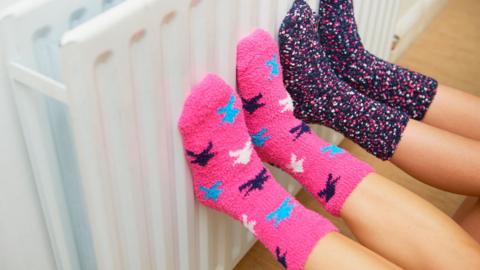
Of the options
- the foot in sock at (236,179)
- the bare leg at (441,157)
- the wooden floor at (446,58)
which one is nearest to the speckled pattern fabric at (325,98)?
the bare leg at (441,157)

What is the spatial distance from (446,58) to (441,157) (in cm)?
88

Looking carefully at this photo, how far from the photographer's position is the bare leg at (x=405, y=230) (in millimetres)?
666

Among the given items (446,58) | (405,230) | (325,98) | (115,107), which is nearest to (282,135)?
(325,98)

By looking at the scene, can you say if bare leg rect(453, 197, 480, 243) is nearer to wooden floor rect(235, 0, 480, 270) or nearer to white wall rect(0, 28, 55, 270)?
wooden floor rect(235, 0, 480, 270)

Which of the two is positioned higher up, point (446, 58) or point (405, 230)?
point (405, 230)

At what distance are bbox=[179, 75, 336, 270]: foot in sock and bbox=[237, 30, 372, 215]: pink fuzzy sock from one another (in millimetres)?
54

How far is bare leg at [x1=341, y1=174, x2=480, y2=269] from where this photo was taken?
666 mm

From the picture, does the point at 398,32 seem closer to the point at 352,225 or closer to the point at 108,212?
the point at 352,225

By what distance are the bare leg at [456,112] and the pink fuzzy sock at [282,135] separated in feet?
0.68

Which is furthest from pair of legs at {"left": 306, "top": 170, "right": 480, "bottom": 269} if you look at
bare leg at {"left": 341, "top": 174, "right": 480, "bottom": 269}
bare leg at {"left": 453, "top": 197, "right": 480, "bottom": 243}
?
bare leg at {"left": 453, "top": 197, "right": 480, "bottom": 243}

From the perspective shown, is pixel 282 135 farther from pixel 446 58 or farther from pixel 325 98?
pixel 446 58

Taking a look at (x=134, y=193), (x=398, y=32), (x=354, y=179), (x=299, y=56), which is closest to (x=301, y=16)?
(x=299, y=56)

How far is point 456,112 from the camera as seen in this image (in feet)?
2.82

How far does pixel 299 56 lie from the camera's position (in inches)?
30.8
